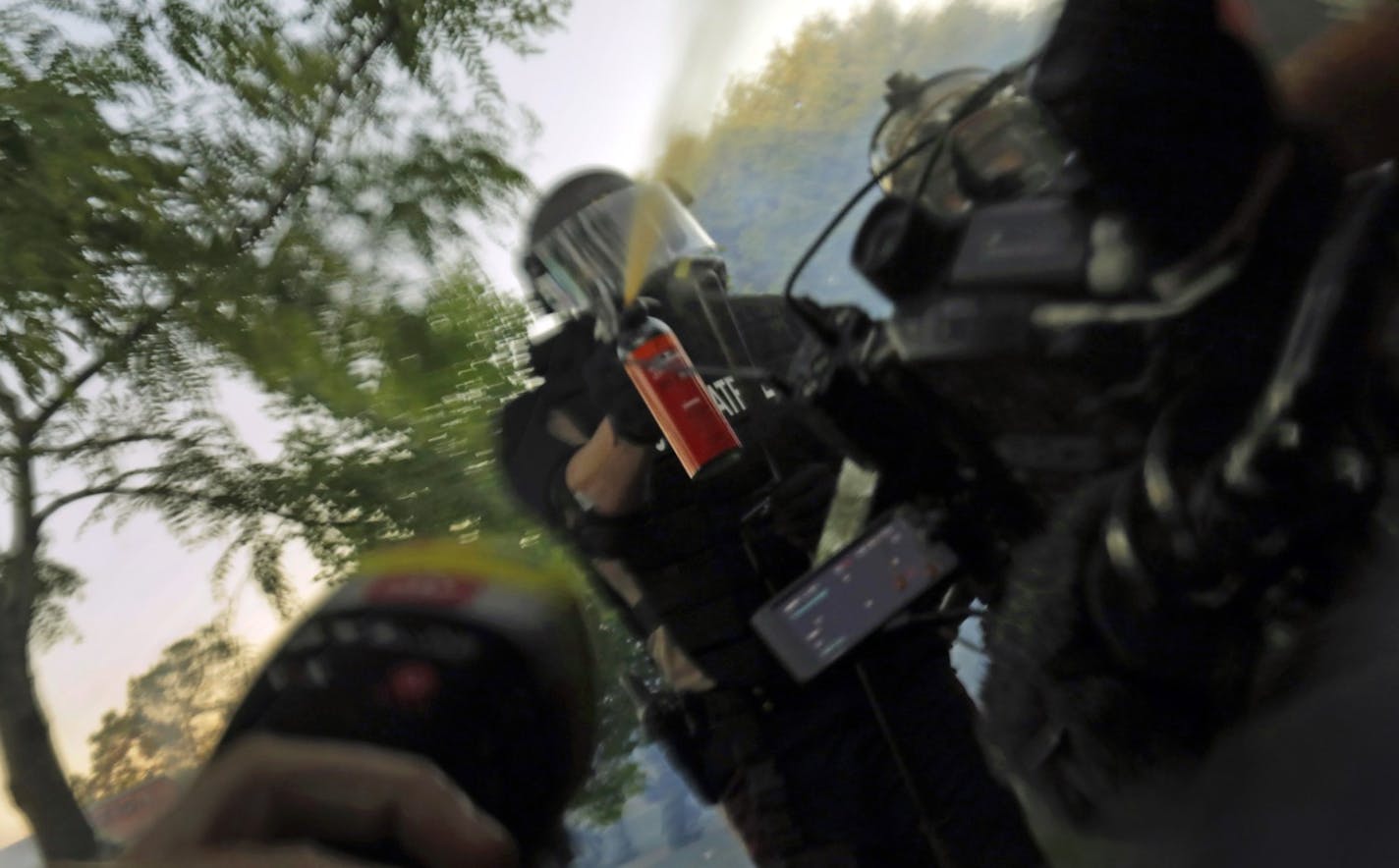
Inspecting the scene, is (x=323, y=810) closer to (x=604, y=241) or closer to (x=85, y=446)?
(x=604, y=241)

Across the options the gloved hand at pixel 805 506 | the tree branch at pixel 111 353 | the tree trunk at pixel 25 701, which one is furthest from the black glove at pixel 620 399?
the tree branch at pixel 111 353

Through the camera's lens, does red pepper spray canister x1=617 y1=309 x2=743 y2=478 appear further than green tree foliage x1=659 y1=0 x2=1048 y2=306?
No

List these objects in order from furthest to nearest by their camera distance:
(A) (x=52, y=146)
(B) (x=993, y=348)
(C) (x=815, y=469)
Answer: (A) (x=52, y=146) < (C) (x=815, y=469) < (B) (x=993, y=348)

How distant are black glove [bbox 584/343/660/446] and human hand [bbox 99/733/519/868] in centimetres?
96

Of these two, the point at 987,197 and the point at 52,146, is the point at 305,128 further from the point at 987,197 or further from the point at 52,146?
the point at 987,197

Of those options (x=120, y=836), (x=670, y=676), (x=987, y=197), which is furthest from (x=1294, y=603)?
(x=670, y=676)

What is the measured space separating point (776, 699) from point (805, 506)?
1.14 feet

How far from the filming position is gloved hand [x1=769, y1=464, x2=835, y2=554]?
1.15 m

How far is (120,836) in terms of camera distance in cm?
31

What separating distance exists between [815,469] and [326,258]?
1.74 meters

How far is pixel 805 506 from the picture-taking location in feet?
3.81

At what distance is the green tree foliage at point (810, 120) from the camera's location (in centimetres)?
253

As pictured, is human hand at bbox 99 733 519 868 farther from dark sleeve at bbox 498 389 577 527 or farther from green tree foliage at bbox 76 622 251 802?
dark sleeve at bbox 498 389 577 527

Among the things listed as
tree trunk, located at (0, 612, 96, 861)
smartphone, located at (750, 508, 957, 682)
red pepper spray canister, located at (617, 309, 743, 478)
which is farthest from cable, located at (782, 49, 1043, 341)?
tree trunk, located at (0, 612, 96, 861)
